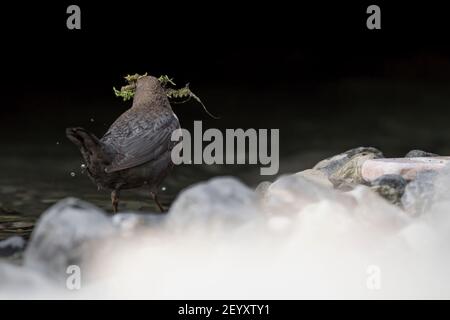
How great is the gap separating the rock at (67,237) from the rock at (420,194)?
119 cm

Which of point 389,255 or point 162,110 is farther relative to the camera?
point 162,110

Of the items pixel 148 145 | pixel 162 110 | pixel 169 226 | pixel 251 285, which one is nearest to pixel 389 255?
pixel 251 285

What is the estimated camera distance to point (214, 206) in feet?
10.1

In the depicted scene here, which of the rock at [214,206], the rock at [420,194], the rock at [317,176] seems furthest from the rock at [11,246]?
the rock at [420,194]

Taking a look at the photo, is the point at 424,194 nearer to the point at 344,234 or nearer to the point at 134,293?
the point at 344,234

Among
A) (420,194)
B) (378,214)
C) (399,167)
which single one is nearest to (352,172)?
(399,167)

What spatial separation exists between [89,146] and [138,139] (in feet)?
1.10

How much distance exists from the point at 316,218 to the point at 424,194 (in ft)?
2.10

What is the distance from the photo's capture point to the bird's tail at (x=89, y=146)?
12.7 feet

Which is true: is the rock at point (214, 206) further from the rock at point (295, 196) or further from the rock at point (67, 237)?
the rock at point (67, 237)

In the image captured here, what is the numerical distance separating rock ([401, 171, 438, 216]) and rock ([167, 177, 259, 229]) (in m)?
0.73

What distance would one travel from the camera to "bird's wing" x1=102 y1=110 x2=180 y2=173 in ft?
13.6

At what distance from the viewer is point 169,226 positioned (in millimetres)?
3094

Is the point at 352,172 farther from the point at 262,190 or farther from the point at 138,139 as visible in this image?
the point at 138,139
